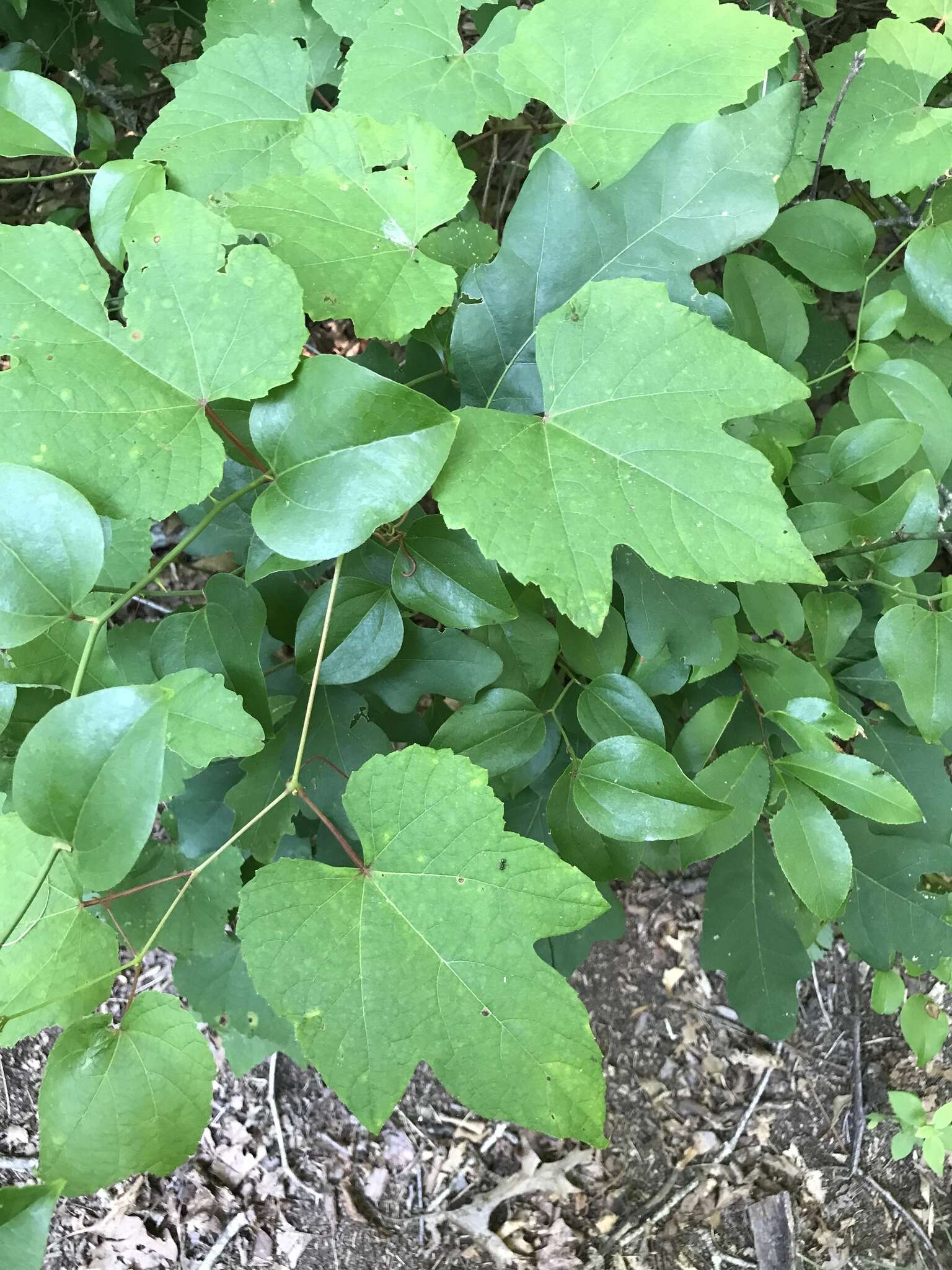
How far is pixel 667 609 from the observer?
111 cm

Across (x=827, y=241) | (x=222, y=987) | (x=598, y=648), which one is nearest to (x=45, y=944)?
(x=222, y=987)

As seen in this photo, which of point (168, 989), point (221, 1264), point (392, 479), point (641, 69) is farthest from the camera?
point (168, 989)

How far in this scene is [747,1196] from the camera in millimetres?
1924

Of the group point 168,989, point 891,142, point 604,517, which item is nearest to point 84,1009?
point 604,517

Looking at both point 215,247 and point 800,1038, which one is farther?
point 800,1038

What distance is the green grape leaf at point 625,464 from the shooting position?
0.78 m

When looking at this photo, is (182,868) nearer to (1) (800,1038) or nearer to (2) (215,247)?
(2) (215,247)

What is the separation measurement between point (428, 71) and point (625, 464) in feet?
2.25

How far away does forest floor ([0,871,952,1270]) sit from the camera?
1.86 meters

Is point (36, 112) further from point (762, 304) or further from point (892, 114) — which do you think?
point (892, 114)

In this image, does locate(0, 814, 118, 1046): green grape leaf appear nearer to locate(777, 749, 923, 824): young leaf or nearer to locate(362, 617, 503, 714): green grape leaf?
locate(362, 617, 503, 714): green grape leaf

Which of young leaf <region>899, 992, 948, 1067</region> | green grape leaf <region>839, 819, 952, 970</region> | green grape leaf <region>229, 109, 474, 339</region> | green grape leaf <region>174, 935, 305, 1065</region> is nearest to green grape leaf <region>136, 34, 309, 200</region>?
green grape leaf <region>229, 109, 474, 339</region>

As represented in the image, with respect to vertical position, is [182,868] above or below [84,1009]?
below

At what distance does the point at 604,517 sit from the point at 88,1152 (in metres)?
0.87
